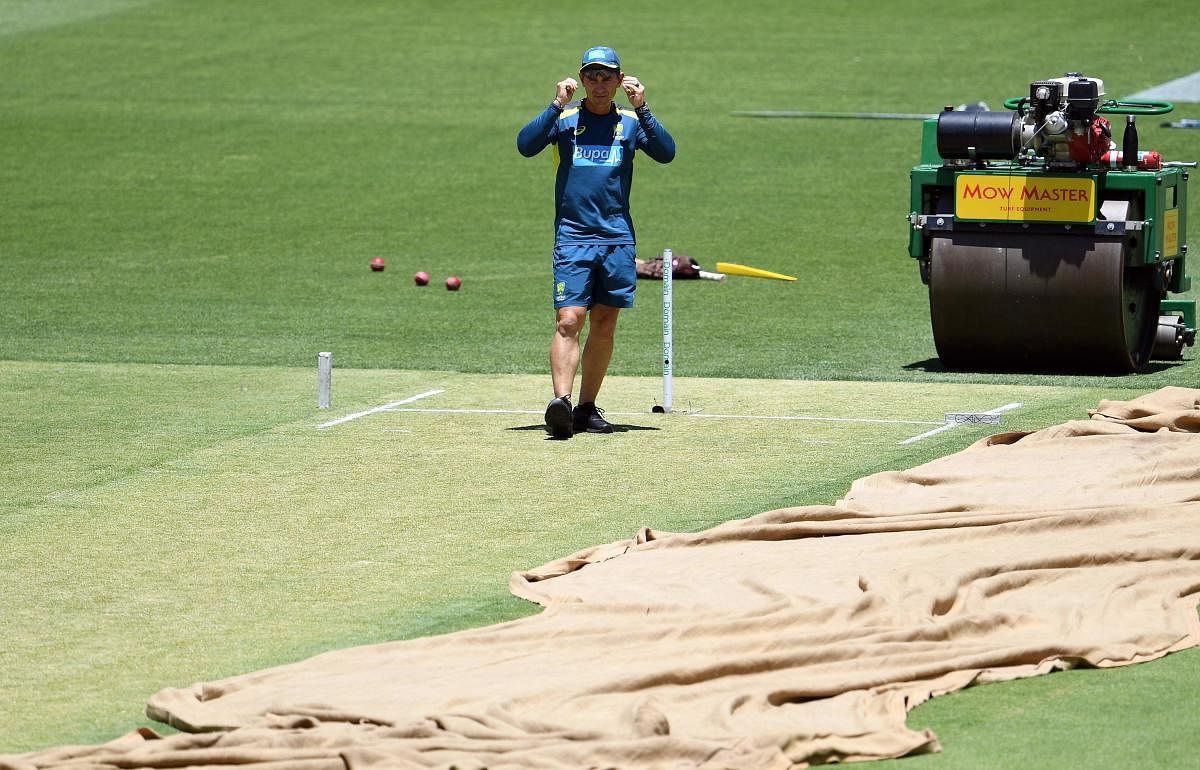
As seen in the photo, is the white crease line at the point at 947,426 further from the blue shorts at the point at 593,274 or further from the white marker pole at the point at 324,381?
the white marker pole at the point at 324,381

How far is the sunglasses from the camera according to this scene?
41.3 ft

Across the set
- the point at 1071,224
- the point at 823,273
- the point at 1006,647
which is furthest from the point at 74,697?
the point at 823,273

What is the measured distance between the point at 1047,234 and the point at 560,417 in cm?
403

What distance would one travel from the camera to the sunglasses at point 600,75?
12.6m

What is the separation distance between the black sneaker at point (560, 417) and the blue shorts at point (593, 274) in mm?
690

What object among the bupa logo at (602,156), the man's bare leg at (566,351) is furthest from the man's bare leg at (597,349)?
the bupa logo at (602,156)

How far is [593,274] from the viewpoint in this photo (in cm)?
1277

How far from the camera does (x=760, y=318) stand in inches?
699

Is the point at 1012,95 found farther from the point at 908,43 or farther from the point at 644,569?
the point at 644,569

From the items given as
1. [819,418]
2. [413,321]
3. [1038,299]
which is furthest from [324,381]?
[1038,299]

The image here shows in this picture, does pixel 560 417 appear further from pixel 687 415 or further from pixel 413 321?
pixel 413 321

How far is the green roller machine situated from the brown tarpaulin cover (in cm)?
404

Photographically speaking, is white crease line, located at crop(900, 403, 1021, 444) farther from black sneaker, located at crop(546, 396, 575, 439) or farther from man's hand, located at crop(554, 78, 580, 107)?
man's hand, located at crop(554, 78, 580, 107)

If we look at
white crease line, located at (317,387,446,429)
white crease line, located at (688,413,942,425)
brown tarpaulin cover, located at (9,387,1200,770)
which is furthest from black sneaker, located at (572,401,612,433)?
brown tarpaulin cover, located at (9,387,1200,770)
